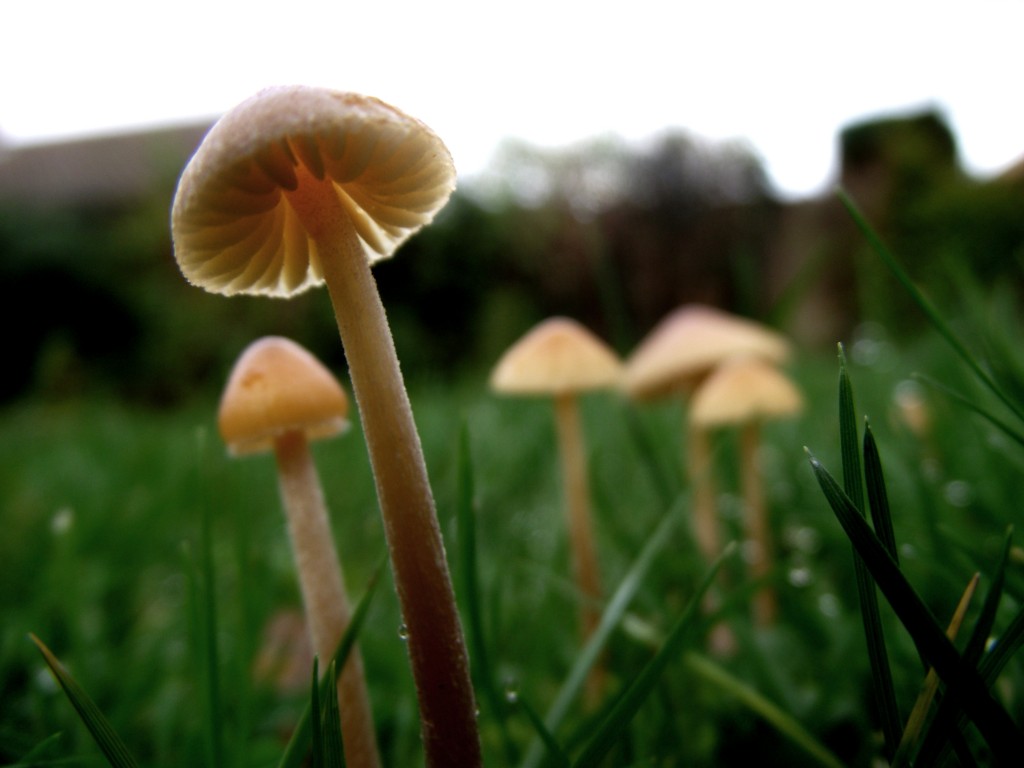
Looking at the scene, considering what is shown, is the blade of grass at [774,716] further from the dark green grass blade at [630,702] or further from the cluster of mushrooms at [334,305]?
the cluster of mushrooms at [334,305]

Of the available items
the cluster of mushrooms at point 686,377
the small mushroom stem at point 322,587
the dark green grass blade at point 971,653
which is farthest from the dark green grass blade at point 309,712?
the cluster of mushrooms at point 686,377

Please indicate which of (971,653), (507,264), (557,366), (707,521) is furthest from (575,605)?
(507,264)

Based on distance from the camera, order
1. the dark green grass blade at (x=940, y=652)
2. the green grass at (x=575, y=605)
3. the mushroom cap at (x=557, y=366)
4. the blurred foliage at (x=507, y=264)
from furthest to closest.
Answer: the blurred foliage at (x=507, y=264) → the mushroom cap at (x=557, y=366) → the green grass at (x=575, y=605) → the dark green grass blade at (x=940, y=652)

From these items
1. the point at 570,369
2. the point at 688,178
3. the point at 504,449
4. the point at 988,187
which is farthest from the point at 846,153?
the point at 570,369

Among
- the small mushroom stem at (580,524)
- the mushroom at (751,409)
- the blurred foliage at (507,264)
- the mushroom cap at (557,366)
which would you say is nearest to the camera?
the small mushroom stem at (580,524)

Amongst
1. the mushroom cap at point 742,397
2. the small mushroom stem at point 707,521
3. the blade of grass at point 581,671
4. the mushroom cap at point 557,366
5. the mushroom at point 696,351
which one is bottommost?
the small mushroom stem at point 707,521

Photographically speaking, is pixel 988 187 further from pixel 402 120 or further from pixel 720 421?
pixel 402 120

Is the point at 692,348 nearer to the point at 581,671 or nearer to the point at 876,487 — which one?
the point at 581,671
